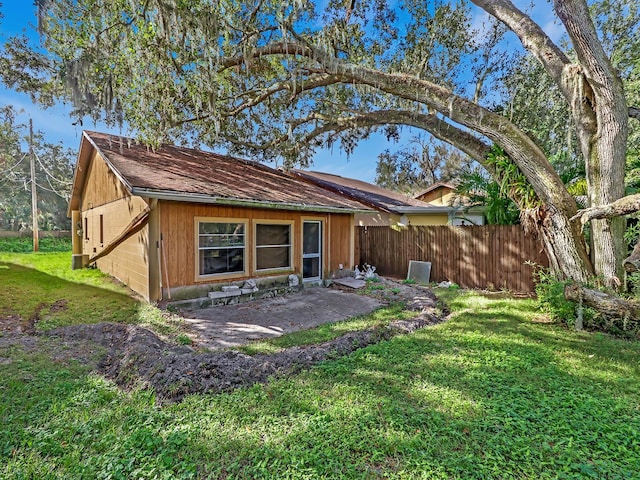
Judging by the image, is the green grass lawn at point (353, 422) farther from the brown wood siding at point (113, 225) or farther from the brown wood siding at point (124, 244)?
the brown wood siding at point (113, 225)

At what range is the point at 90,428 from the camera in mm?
2715

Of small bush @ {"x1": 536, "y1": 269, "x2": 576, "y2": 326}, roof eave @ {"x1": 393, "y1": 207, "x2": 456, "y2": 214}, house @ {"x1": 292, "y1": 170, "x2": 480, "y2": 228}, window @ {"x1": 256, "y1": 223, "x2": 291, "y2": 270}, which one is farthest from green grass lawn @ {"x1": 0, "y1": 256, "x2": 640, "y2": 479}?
house @ {"x1": 292, "y1": 170, "x2": 480, "y2": 228}

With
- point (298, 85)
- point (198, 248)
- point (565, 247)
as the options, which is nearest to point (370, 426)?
point (198, 248)

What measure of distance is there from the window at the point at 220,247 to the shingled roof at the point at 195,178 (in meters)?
0.81

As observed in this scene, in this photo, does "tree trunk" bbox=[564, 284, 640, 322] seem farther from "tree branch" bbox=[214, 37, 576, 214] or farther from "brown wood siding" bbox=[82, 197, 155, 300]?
"brown wood siding" bbox=[82, 197, 155, 300]

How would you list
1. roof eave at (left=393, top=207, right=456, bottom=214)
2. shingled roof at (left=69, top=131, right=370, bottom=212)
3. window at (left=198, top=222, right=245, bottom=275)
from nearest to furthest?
shingled roof at (left=69, top=131, right=370, bottom=212) → window at (left=198, top=222, right=245, bottom=275) → roof eave at (left=393, top=207, right=456, bottom=214)

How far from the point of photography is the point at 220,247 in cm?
760

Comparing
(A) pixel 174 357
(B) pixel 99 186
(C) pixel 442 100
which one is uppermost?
(C) pixel 442 100

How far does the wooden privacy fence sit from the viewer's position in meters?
8.52

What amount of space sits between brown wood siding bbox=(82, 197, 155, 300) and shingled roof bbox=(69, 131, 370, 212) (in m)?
0.88

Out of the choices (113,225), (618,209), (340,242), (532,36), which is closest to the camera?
(618,209)

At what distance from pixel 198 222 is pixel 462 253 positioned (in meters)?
7.64

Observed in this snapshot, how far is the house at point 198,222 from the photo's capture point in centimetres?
675

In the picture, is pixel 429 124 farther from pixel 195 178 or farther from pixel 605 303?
pixel 195 178
